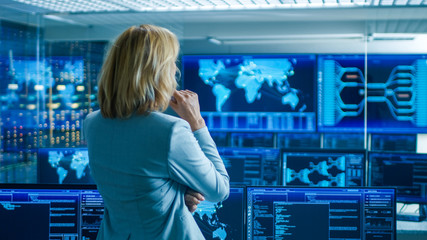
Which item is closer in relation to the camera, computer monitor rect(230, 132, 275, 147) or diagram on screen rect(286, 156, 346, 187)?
diagram on screen rect(286, 156, 346, 187)

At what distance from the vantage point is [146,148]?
3.72 ft

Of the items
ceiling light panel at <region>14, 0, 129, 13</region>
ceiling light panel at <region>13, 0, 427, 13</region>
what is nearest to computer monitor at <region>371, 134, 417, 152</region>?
ceiling light panel at <region>13, 0, 427, 13</region>

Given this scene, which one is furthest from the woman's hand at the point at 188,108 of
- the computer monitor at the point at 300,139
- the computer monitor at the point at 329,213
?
the computer monitor at the point at 300,139

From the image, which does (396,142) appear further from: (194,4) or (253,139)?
(194,4)

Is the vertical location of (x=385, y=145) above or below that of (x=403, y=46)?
below

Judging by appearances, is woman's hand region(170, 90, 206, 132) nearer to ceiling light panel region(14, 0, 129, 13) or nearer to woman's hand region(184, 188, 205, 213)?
woman's hand region(184, 188, 205, 213)

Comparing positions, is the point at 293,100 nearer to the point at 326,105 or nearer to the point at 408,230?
the point at 326,105

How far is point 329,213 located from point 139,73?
2.75 ft

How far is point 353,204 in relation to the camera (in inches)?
63.7

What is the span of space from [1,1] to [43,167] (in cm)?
106

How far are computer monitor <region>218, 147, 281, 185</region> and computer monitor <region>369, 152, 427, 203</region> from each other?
526 mm

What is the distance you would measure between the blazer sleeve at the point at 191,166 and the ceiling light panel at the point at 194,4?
1.51m

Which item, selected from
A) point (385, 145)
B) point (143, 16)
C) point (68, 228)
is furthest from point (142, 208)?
point (385, 145)

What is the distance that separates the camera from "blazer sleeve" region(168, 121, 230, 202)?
1.12 m
